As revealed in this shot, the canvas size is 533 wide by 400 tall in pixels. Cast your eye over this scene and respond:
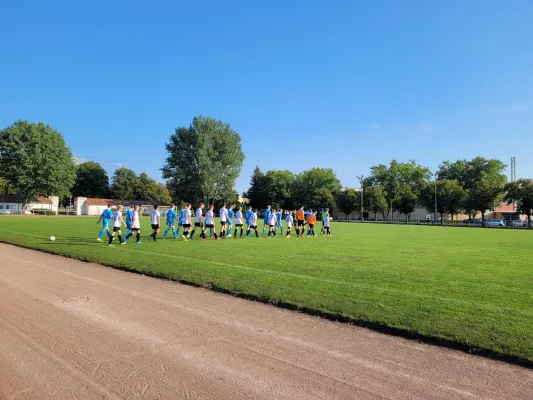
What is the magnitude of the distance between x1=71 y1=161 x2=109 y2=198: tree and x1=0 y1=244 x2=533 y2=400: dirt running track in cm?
10935

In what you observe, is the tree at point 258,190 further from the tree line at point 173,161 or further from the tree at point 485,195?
the tree at point 485,195

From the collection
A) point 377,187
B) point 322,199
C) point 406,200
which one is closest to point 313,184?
point 322,199

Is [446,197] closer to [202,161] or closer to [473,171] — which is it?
[473,171]

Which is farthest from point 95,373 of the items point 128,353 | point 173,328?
point 173,328

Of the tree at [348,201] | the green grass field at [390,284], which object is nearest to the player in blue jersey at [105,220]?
the green grass field at [390,284]

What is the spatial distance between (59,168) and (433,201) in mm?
73935

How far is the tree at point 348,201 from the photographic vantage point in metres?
93.8

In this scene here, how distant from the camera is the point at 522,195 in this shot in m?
59.2

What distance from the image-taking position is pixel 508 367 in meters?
4.50

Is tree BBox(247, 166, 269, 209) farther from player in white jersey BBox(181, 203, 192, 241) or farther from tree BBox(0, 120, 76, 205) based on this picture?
player in white jersey BBox(181, 203, 192, 241)

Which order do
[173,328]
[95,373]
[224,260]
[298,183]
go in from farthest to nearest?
[298,183] < [224,260] < [173,328] < [95,373]

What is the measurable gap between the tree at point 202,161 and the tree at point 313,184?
3009cm

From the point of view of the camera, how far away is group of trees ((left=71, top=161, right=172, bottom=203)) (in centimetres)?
10725

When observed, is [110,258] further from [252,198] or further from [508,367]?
[252,198]
